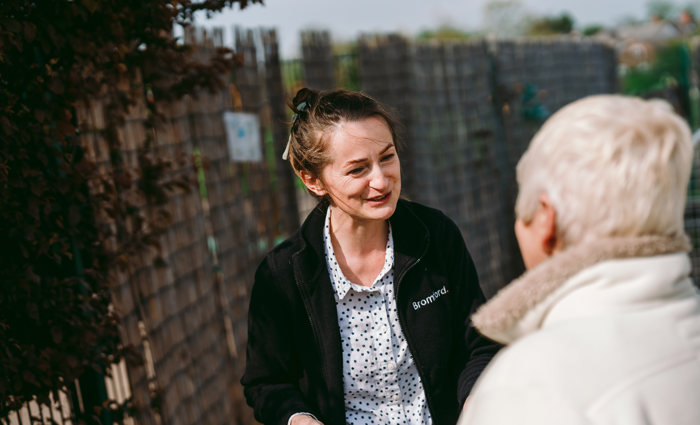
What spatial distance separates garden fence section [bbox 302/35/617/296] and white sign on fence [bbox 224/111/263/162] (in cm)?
105

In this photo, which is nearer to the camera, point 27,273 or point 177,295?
point 27,273

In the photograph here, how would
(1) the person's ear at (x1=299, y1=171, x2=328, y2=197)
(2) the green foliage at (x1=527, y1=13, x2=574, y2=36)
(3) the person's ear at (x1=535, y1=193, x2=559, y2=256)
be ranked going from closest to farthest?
(3) the person's ear at (x1=535, y1=193, x2=559, y2=256) → (1) the person's ear at (x1=299, y1=171, x2=328, y2=197) → (2) the green foliage at (x1=527, y1=13, x2=574, y2=36)

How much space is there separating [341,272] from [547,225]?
A: 39.8 inches

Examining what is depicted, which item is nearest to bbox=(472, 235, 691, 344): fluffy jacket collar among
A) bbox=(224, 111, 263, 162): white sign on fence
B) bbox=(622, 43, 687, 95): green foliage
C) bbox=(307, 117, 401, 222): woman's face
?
bbox=(307, 117, 401, 222): woman's face

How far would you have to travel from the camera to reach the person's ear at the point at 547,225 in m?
1.40

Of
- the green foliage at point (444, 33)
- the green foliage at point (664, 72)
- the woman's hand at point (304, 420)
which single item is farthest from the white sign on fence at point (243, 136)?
the green foliage at point (444, 33)

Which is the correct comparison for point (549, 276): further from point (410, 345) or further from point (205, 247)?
point (205, 247)

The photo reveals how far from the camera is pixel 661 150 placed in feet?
4.31

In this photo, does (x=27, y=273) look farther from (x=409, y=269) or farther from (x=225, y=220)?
(x=225, y=220)

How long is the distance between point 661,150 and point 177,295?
3079 millimetres

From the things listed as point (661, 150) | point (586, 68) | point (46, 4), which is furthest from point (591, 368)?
point (586, 68)

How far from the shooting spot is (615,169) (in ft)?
→ 4.26

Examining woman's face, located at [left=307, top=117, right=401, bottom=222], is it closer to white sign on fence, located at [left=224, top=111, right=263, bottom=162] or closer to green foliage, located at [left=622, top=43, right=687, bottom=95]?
white sign on fence, located at [left=224, top=111, right=263, bottom=162]

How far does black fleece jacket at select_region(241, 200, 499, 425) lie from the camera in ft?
7.36
